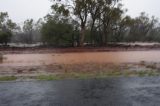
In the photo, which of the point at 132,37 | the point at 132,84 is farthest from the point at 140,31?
the point at 132,84

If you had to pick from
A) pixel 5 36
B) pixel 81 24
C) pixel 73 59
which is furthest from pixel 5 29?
pixel 73 59

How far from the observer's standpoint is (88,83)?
1091cm

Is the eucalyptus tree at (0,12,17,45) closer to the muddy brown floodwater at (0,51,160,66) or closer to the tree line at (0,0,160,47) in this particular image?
the tree line at (0,0,160,47)

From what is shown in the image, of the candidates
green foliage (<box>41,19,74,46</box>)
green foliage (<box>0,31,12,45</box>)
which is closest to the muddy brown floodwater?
green foliage (<box>41,19,74,46</box>)

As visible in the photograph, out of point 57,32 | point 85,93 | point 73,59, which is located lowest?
point 73,59

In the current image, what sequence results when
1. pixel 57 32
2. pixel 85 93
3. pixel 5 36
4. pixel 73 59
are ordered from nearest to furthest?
pixel 85 93 → pixel 73 59 → pixel 57 32 → pixel 5 36

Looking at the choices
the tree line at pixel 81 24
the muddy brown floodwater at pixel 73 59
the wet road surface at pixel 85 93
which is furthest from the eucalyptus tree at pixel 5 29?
the wet road surface at pixel 85 93

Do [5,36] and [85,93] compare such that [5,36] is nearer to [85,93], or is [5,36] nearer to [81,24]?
[81,24]

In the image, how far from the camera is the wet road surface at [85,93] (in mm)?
7867

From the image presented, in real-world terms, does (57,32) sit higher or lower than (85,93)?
higher

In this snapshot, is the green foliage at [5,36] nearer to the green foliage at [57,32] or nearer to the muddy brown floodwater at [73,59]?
the green foliage at [57,32]

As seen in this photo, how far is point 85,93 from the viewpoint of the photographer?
906 centimetres

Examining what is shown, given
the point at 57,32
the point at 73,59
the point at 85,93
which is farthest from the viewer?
the point at 57,32

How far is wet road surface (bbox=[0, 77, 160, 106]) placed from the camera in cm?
787
